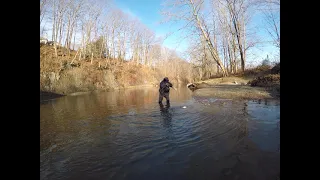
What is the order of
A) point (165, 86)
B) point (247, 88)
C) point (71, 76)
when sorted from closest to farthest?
point (165, 86), point (247, 88), point (71, 76)

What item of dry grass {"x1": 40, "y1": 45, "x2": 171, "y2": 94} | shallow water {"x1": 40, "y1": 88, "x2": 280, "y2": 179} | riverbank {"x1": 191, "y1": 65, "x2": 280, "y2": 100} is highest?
dry grass {"x1": 40, "y1": 45, "x2": 171, "y2": 94}

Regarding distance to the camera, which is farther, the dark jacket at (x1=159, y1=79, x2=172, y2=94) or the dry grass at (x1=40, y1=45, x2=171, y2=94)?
the dry grass at (x1=40, y1=45, x2=171, y2=94)

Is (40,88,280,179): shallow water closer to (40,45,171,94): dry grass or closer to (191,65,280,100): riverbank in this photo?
(191,65,280,100): riverbank

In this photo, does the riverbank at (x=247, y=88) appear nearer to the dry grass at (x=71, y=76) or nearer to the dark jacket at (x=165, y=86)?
the dark jacket at (x=165, y=86)

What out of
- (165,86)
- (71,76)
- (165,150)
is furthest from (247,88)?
(71,76)

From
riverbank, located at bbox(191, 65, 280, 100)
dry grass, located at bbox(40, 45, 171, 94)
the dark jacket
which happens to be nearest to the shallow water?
the dark jacket

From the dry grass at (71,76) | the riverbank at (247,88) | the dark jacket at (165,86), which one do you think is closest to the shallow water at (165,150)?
the dark jacket at (165,86)

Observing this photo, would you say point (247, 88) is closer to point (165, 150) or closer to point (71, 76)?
point (165, 150)

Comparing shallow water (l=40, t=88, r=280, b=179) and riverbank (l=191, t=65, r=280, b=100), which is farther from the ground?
riverbank (l=191, t=65, r=280, b=100)

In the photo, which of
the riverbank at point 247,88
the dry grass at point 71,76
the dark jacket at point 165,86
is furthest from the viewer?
the dry grass at point 71,76

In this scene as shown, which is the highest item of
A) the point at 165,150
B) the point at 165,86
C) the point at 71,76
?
the point at 71,76
